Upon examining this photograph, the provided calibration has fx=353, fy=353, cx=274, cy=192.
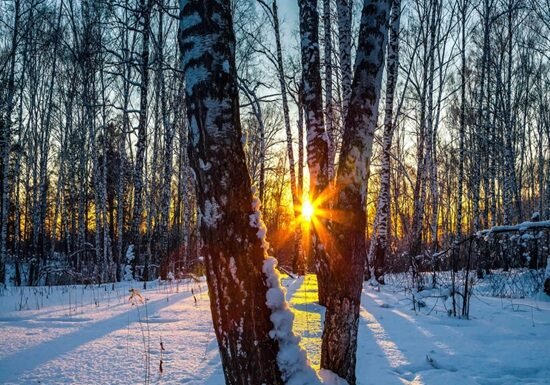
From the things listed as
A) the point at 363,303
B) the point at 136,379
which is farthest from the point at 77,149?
the point at 136,379

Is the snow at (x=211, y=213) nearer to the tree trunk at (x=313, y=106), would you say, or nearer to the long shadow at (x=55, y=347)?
the long shadow at (x=55, y=347)

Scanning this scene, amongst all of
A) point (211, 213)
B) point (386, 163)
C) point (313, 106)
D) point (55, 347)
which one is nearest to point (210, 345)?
point (55, 347)

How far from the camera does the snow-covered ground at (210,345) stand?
2443mm

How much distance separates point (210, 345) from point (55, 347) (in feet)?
4.34

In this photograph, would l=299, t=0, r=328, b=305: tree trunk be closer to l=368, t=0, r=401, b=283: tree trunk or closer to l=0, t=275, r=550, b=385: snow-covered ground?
l=0, t=275, r=550, b=385: snow-covered ground

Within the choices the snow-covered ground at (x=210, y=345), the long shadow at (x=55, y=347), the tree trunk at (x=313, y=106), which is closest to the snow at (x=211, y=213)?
the snow-covered ground at (x=210, y=345)

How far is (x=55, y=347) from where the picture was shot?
3047mm

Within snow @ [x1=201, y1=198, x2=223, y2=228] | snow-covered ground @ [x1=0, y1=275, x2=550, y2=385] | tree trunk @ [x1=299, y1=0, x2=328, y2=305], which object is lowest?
snow-covered ground @ [x1=0, y1=275, x2=550, y2=385]

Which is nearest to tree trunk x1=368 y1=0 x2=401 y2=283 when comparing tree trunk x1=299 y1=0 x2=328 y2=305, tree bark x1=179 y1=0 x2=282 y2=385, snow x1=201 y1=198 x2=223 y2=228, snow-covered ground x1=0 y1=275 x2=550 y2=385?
snow-covered ground x1=0 y1=275 x2=550 y2=385

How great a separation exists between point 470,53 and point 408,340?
60.2ft

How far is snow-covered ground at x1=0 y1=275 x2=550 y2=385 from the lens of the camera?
2443 millimetres

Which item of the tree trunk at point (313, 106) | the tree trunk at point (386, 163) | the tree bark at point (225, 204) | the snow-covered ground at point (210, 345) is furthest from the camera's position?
the tree trunk at point (386, 163)

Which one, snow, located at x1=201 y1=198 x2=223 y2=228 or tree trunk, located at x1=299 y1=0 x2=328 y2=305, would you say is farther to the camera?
tree trunk, located at x1=299 y1=0 x2=328 y2=305

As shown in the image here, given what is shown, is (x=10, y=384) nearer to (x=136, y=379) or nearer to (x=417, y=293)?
(x=136, y=379)
